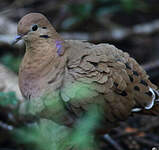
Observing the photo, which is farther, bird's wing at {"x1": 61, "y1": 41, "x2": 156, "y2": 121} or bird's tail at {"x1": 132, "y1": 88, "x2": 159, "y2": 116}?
bird's tail at {"x1": 132, "y1": 88, "x2": 159, "y2": 116}

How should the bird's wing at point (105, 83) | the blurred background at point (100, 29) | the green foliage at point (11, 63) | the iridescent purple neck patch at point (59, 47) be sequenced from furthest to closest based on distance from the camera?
1. the blurred background at point (100, 29)
2. the green foliage at point (11, 63)
3. the iridescent purple neck patch at point (59, 47)
4. the bird's wing at point (105, 83)

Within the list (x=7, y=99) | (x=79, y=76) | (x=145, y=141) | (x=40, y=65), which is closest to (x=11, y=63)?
(x=7, y=99)

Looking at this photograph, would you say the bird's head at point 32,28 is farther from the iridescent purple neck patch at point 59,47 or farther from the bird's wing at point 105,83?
the bird's wing at point 105,83

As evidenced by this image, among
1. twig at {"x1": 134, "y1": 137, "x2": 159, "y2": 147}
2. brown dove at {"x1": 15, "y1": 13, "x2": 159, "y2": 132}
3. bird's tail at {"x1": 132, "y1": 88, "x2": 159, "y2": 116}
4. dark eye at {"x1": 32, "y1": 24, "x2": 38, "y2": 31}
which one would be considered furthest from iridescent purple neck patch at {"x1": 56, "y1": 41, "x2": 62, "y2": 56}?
twig at {"x1": 134, "y1": 137, "x2": 159, "y2": 147}

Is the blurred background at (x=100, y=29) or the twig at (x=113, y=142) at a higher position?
the blurred background at (x=100, y=29)

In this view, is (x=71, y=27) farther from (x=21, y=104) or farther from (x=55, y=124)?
(x=55, y=124)

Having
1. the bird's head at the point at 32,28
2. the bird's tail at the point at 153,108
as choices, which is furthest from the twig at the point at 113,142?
the bird's head at the point at 32,28

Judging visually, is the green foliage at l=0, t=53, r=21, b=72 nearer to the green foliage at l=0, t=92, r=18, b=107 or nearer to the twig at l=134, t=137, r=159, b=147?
the green foliage at l=0, t=92, r=18, b=107
